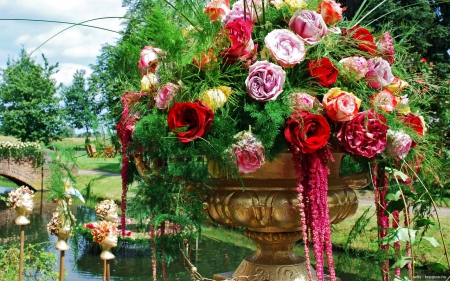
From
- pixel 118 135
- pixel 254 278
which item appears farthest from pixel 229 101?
pixel 254 278

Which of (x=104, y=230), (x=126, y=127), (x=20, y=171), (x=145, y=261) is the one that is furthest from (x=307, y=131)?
(x=20, y=171)

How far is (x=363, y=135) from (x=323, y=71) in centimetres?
15

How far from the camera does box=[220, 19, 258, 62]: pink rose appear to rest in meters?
1.06

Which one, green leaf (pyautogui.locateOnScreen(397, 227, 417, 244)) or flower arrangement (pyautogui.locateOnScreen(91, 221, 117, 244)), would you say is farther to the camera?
flower arrangement (pyautogui.locateOnScreen(91, 221, 117, 244))

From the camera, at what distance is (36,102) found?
17.9 m

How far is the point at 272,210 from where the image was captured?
3.67 feet

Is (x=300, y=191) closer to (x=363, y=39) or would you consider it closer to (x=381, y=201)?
(x=381, y=201)

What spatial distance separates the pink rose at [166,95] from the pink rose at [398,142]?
45 cm

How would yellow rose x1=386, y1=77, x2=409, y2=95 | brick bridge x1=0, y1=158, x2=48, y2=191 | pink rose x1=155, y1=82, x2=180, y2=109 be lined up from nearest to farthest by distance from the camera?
1. pink rose x1=155, y1=82, x2=180, y2=109
2. yellow rose x1=386, y1=77, x2=409, y2=95
3. brick bridge x1=0, y1=158, x2=48, y2=191

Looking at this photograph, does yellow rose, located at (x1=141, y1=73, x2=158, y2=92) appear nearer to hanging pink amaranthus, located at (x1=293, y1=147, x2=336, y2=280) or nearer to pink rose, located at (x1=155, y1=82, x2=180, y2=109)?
pink rose, located at (x1=155, y1=82, x2=180, y2=109)

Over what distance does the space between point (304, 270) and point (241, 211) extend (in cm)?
25

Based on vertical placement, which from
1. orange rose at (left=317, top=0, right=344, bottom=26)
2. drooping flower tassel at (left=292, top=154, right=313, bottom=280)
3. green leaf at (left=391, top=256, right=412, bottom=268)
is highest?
orange rose at (left=317, top=0, right=344, bottom=26)

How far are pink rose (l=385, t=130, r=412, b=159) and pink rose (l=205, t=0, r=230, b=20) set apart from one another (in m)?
0.44

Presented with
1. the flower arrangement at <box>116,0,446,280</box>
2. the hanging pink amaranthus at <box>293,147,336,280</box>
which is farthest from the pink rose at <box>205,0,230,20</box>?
the hanging pink amaranthus at <box>293,147,336,280</box>
